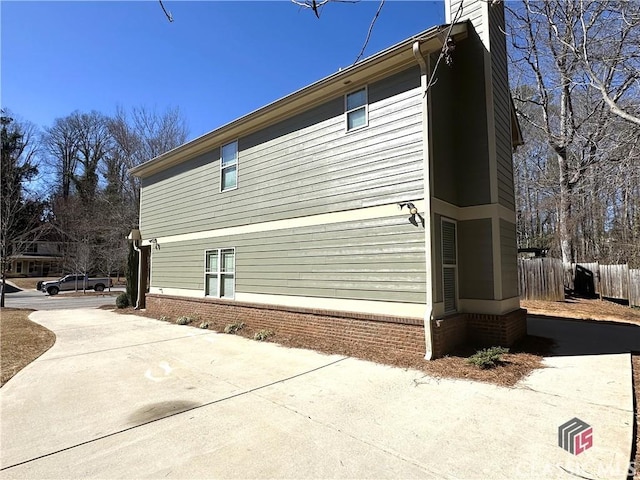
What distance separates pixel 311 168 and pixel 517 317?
560cm

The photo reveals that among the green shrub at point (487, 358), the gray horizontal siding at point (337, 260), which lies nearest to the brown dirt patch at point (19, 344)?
the gray horizontal siding at point (337, 260)

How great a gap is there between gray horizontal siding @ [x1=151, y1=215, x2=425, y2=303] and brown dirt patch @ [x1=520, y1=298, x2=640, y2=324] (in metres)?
8.49

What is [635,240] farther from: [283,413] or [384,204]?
[283,413]

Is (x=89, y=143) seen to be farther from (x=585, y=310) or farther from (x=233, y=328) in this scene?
(x=585, y=310)

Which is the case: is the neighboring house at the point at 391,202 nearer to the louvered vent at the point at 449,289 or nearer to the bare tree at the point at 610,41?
the louvered vent at the point at 449,289

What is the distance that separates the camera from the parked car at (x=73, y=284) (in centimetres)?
2906

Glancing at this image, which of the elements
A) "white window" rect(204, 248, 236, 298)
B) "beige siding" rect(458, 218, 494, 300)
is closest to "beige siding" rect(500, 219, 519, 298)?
"beige siding" rect(458, 218, 494, 300)

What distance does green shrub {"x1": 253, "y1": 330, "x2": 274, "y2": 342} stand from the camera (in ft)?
28.1

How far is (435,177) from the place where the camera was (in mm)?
6727

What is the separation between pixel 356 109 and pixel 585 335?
7566 mm

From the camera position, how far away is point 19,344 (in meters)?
7.97

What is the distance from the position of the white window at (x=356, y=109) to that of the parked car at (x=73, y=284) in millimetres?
28731

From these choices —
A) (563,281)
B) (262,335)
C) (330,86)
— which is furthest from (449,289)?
(563,281)

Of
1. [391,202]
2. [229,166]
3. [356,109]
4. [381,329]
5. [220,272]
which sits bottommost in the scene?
[381,329]
